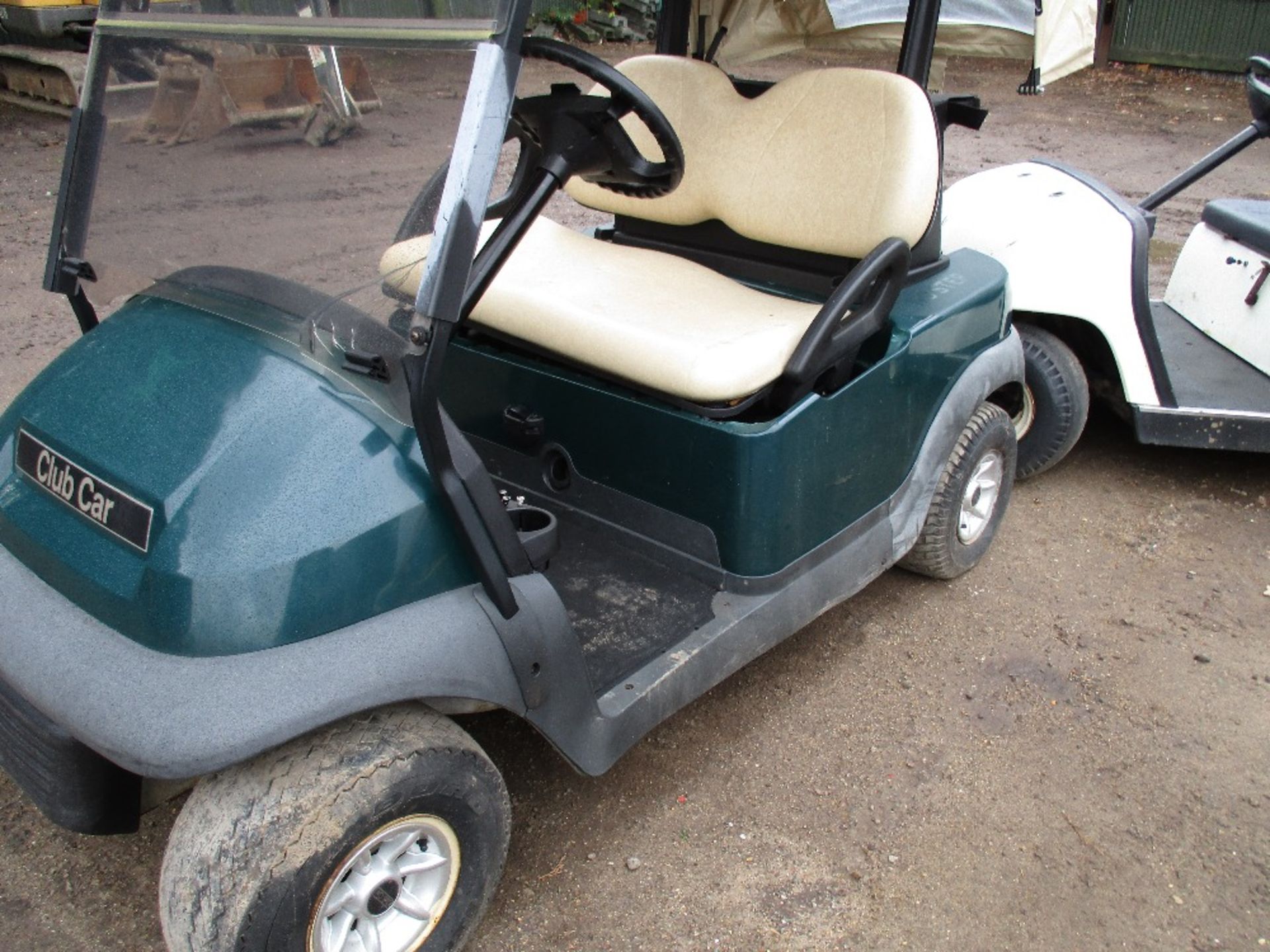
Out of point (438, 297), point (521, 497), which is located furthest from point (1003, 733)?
point (438, 297)

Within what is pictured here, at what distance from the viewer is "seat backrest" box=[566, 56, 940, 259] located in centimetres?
248

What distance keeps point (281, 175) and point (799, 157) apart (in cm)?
132

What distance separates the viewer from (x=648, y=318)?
7.99ft

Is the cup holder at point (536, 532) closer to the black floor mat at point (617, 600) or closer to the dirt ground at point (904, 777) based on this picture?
the black floor mat at point (617, 600)

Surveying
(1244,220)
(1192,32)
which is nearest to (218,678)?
(1244,220)

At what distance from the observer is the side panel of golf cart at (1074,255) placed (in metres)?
3.34

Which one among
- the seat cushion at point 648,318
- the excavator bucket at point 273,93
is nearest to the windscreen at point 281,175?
the excavator bucket at point 273,93

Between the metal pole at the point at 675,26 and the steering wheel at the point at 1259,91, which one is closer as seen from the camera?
the metal pole at the point at 675,26

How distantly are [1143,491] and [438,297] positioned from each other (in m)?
2.90

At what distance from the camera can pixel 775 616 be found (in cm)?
240

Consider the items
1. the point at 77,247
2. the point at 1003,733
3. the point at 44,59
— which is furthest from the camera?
the point at 44,59

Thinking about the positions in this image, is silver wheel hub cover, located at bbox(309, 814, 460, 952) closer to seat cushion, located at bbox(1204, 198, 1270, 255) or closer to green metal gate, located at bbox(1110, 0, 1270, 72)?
seat cushion, located at bbox(1204, 198, 1270, 255)

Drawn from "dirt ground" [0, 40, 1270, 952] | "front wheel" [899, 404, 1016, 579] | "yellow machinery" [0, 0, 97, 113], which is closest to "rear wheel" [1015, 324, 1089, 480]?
"dirt ground" [0, 40, 1270, 952]

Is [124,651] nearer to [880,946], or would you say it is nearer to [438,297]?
[438,297]
